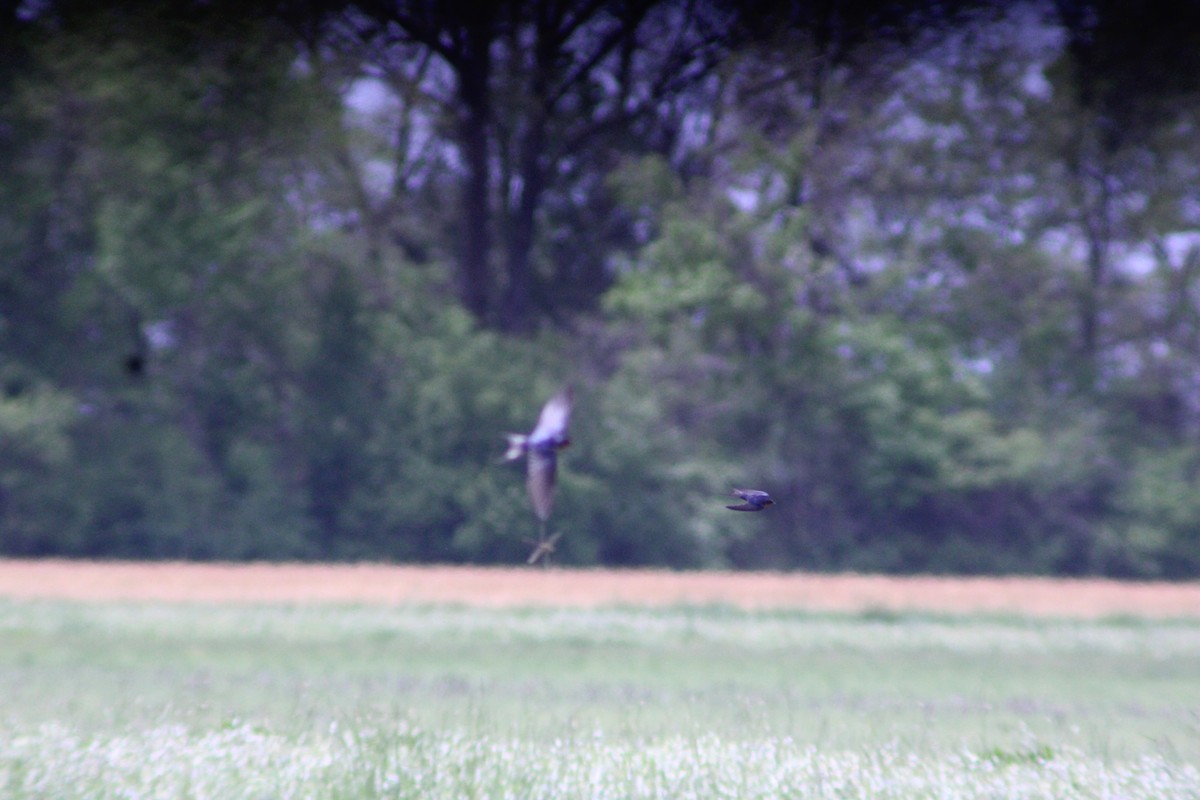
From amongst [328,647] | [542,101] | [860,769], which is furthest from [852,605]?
[542,101]

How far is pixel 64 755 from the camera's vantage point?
9.34 m

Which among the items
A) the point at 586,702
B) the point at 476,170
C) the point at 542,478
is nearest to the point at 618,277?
the point at 476,170

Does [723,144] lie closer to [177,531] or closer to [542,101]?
[542,101]

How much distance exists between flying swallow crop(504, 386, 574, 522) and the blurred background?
27.1 metres

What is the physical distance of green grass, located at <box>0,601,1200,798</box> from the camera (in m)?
8.92

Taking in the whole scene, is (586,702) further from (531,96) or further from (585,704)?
(531,96)

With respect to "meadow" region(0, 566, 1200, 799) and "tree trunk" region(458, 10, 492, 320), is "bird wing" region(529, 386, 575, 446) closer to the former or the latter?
"meadow" region(0, 566, 1200, 799)

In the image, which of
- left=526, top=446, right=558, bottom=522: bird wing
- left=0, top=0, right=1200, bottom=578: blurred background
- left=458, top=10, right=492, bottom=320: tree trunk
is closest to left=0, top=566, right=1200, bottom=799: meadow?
left=526, top=446, right=558, bottom=522: bird wing

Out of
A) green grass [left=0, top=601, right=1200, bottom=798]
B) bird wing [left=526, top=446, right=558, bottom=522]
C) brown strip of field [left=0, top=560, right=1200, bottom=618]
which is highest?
bird wing [left=526, top=446, right=558, bottom=522]

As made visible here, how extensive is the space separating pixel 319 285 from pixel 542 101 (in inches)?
307

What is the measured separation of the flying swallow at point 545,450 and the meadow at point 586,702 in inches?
64.1

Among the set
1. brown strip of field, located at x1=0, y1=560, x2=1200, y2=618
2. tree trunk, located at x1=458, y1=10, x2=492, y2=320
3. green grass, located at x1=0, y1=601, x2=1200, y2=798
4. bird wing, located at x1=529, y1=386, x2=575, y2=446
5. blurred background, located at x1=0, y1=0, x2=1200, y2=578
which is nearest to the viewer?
bird wing, located at x1=529, y1=386, x2=575, y2=446

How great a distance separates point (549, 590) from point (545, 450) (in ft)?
56.9

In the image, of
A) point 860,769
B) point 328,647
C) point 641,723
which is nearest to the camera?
point 860,769
